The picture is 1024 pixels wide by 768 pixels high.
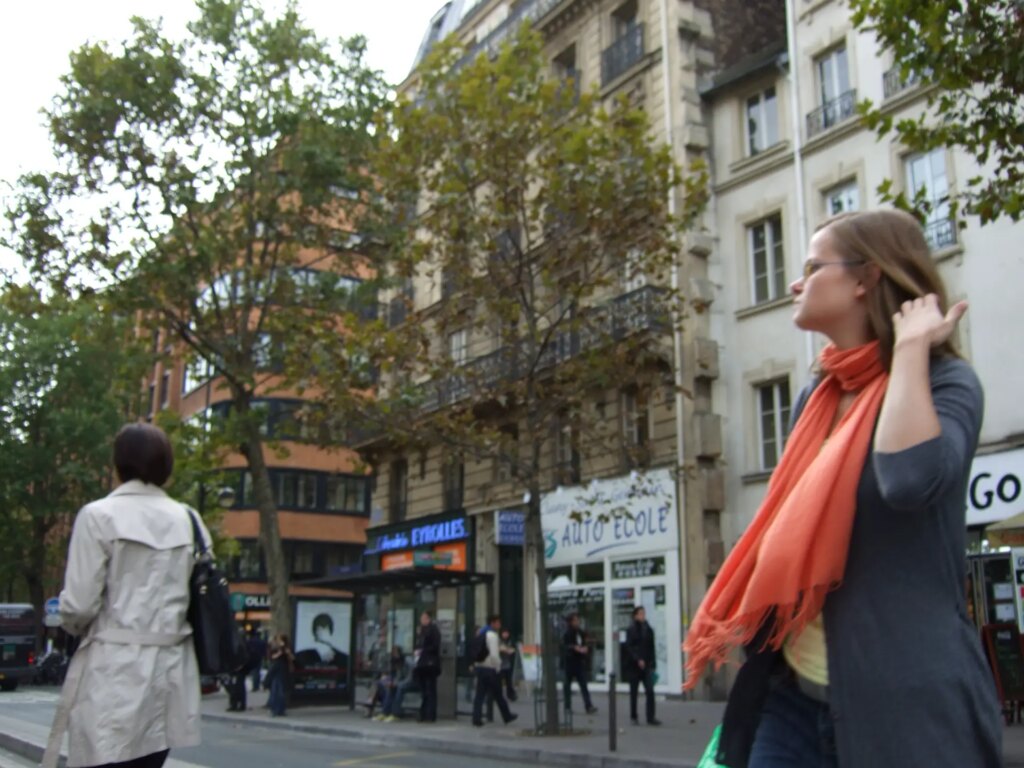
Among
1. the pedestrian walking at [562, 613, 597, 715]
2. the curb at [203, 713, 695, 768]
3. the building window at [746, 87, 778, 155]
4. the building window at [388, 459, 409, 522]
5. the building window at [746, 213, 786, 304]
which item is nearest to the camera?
the curb at [203, 713, 695, 768]

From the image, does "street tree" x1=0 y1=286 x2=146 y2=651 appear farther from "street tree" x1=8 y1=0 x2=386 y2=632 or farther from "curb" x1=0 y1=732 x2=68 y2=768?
"curb" x1=0 y1=732 x2=68 y2=768

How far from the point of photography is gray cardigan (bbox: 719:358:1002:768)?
208cm

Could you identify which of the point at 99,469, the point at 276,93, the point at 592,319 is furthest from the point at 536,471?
the point at 99,469

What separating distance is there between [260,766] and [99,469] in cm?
4258

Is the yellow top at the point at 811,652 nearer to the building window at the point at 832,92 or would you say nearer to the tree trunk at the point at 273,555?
the building window at the point at 832,92

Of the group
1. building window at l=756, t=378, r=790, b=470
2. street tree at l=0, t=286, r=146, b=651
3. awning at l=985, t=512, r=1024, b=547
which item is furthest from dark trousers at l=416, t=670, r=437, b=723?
street tree at l=0, t=286, r=146, b=651

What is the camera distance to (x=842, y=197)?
23.3 meters

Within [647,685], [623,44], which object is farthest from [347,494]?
[647,685]

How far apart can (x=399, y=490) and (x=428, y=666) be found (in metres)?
18.1

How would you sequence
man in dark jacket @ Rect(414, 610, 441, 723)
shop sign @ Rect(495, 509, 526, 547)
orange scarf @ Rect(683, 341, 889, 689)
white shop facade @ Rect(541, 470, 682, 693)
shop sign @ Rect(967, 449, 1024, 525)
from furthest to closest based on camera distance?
1. shop sign @ Rect(495, 509, 526, 547)
2. white shop facade @ Rect(541, 470, 682, 693)
3. man in dark jacket @ Rect(414, 610, 441, 723)
4. shop sign @ Rect(967, 449, 1024, 525)
5. orange scarf @ Rect(683, 341, 889, 689)

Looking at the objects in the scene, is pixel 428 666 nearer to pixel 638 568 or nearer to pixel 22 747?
pixel 638 568

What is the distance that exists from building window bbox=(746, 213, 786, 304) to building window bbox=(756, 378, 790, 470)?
1.81 meters

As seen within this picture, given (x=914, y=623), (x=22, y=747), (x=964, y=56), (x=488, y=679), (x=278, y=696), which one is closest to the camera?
(x=914, y=623)

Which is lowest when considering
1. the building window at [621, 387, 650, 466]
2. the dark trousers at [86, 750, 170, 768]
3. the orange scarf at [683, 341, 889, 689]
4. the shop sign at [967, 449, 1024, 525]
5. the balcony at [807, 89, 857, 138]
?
the dark trousers at [86, 750, 170, 768]
